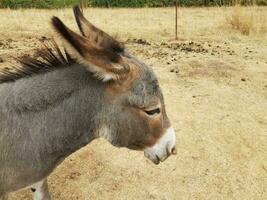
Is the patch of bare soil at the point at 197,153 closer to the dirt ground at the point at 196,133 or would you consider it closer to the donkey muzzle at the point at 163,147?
the dirt ground at the point at 196,133

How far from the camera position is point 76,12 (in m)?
3.51

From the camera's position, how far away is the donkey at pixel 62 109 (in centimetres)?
331

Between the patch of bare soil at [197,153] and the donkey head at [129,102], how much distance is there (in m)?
1.82

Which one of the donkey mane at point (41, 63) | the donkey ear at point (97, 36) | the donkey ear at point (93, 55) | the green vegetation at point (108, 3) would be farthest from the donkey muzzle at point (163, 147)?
the green vegetation at point (108, 3)

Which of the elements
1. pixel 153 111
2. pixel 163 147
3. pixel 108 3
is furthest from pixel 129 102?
pixel 108 3

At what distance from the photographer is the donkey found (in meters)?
3.31

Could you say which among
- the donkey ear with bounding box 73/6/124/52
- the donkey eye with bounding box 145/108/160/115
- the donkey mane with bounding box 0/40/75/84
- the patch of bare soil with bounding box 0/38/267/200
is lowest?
the patch of bare soil with bounding box 0/38/267/200

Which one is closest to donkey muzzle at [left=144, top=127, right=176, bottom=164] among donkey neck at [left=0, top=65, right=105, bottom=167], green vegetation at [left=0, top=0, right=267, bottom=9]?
donkey neck at [left=0, top=65, right=105, bottom=167]

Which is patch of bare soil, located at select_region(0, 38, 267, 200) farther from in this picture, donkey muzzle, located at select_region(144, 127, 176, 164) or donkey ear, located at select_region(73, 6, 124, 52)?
donkey ear, located at select_region(73, 6, 124, 52)

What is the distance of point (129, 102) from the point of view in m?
3.29

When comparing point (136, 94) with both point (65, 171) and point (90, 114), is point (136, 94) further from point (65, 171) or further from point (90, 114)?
point (65, 171)

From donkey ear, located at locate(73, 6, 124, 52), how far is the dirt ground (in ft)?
7.53

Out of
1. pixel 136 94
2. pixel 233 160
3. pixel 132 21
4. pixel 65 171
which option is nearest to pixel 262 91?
pixel 233 160

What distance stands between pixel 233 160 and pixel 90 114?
117 inches
